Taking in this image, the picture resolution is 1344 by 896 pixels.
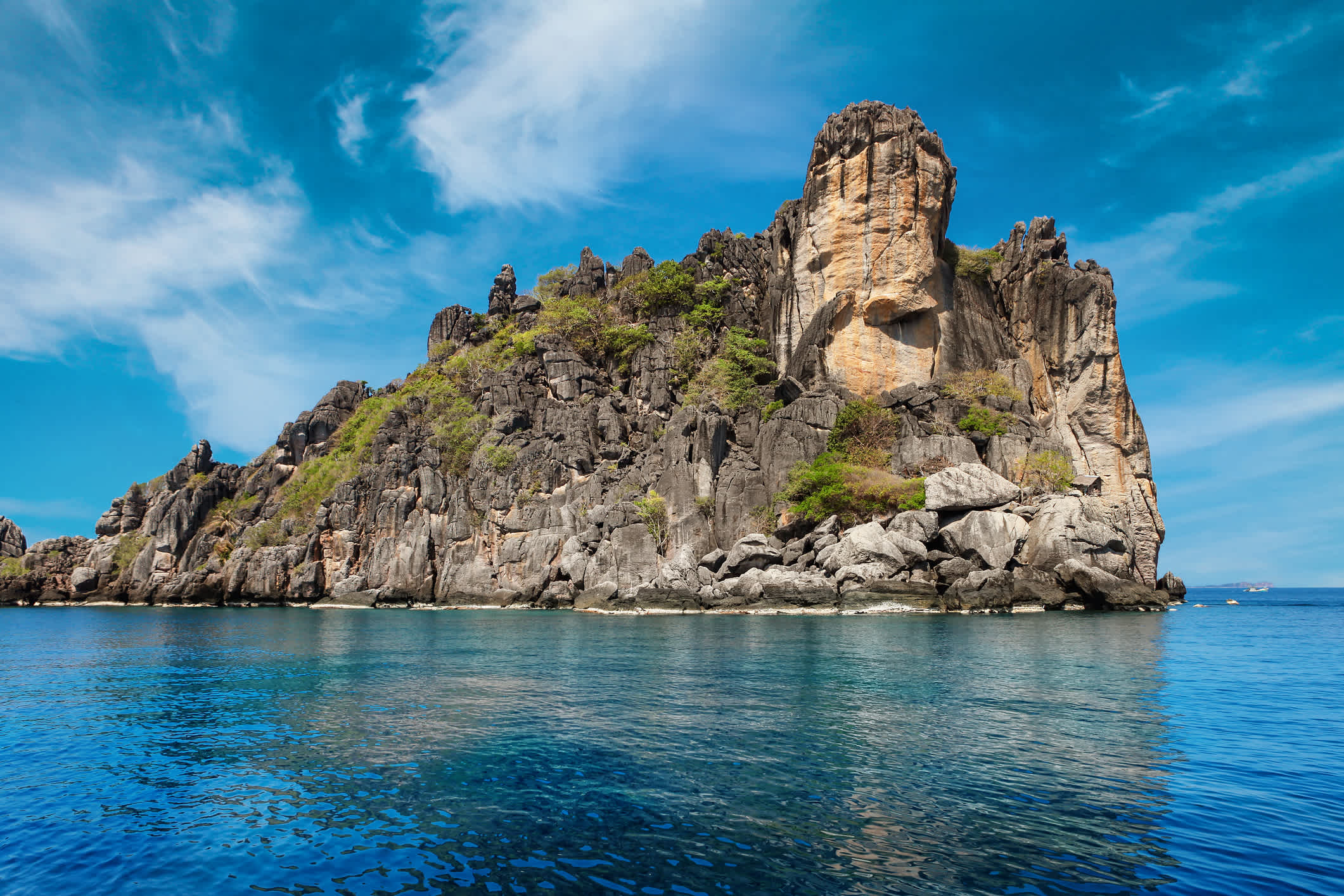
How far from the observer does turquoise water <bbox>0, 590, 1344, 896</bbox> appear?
8625mm

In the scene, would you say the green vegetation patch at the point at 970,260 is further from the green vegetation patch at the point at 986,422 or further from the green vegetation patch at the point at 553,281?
the green vegetation patch at the point at 553,281

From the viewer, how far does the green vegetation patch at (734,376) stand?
7012 cm

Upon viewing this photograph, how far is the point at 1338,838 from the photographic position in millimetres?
9586

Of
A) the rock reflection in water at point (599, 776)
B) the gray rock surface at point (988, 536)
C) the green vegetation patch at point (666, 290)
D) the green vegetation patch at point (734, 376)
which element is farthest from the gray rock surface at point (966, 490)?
the green vegetation patch at point (666, 290)

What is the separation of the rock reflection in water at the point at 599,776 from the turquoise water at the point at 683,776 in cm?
7

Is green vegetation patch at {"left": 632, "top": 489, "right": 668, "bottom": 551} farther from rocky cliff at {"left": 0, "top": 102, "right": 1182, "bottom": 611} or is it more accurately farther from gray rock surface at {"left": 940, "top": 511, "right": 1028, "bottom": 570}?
gray rock surface at {"left": 940, "top": 511, "right": 1028, "bottom": 570}

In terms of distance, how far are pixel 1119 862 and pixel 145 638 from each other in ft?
151

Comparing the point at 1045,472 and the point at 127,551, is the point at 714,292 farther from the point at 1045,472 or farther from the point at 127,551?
the point at 127,551

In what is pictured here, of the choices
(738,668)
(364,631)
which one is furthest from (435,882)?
(364,631)

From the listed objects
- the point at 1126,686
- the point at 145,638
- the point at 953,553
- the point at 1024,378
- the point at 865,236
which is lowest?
the point at 145,638

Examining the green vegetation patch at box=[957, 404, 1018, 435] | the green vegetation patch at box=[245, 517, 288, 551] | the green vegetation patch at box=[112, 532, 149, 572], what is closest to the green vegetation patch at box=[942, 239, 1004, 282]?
the green vegetation patch at box=[957, 404, 1018, 435]

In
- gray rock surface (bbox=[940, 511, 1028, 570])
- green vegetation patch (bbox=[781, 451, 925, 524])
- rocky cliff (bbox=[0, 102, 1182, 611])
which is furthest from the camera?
green vegetation patch (bbox=[781, 451, 925, 524])

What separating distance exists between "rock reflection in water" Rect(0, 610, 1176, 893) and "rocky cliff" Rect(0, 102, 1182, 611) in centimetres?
2639

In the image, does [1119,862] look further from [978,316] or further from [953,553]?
[978,316]
